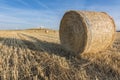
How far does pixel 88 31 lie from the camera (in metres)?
6.83

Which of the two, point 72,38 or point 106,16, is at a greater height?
point 106,16

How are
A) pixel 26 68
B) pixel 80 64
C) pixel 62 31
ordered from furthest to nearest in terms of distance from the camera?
pixel 62 31
pixel 80 64
pixel 26 68

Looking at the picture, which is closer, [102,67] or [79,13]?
[102,67]

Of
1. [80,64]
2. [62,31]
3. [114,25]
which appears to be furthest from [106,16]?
[80,64]

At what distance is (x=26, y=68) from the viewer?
5336 mm

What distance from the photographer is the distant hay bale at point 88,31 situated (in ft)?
22.5

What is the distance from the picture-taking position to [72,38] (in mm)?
7695

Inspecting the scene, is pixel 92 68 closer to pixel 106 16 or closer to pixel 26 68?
pixel 26 68

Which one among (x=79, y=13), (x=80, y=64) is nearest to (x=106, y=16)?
(x=79, y=13)

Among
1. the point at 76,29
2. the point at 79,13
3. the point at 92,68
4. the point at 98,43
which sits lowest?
the point at 92,68

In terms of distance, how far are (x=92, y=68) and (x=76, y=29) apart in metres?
2.37

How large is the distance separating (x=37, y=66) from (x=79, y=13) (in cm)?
262

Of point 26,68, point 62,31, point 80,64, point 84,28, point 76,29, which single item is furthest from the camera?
point 62,31

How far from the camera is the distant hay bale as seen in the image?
270 inches
